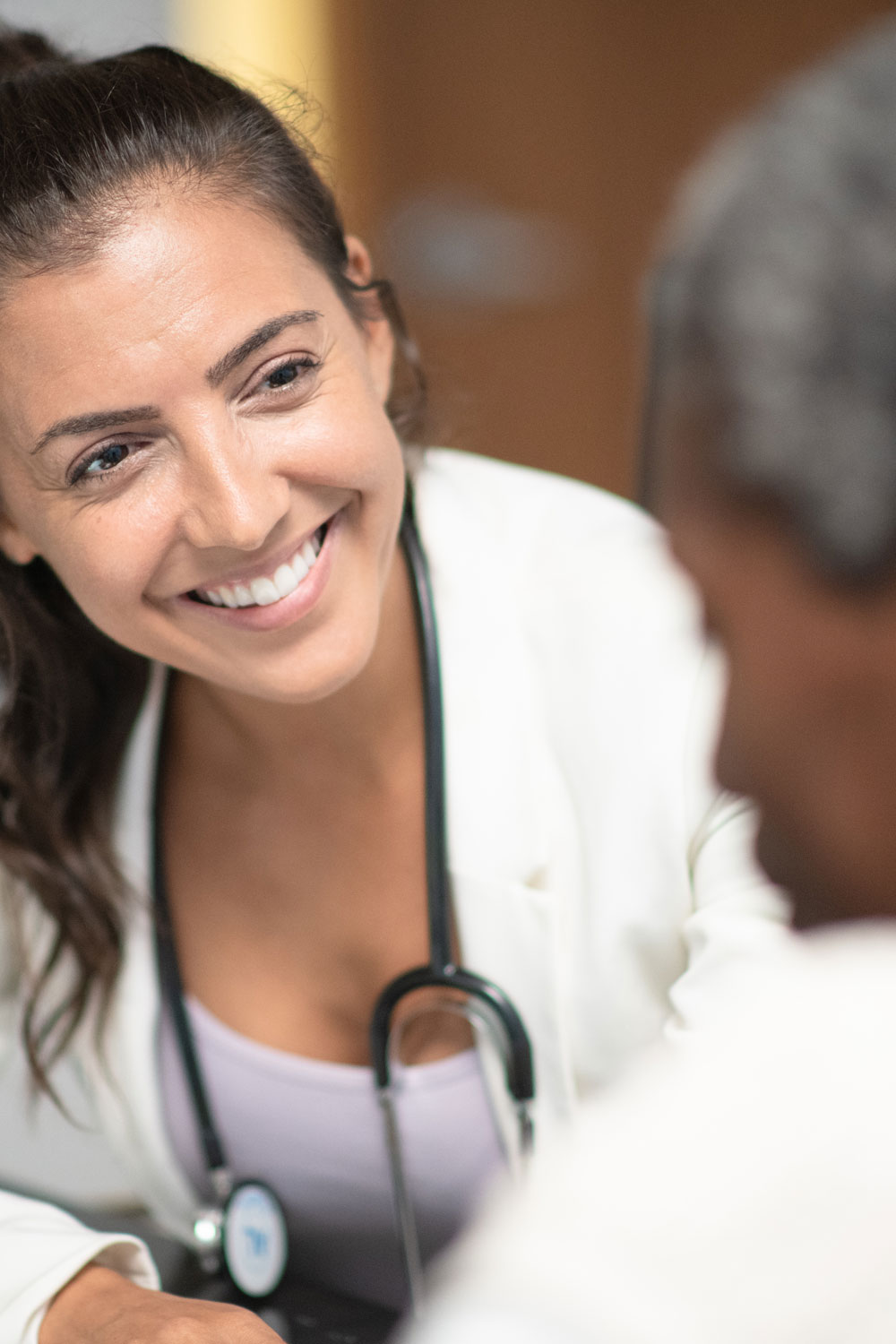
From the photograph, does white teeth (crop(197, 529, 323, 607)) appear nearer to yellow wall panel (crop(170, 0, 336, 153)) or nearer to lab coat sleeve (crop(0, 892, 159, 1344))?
lab coat sleeve (crop(0, 892, 159, 1344))

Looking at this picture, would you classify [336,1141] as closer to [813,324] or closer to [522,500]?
[522,500]

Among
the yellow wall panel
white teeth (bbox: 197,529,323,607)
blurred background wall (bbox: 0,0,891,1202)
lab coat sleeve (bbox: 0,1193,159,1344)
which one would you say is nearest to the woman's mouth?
white teeth (bbox: 197,529,323,607)

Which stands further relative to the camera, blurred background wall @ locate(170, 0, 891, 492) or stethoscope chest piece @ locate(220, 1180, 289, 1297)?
blurred background wall @ locate(170, 0, 891, 492)

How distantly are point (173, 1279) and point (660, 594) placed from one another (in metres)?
0.63

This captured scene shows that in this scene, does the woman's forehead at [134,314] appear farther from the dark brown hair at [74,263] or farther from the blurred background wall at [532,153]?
the blurred background wall at [532,153]

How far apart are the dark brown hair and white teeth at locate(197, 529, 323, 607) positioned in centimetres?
20

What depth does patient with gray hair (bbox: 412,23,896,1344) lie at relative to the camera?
0.34m

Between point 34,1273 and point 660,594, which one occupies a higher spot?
point 660,594

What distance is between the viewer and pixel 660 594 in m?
1.02

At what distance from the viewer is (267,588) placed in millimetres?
947

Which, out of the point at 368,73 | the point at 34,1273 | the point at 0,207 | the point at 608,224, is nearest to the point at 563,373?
the point at 608,224

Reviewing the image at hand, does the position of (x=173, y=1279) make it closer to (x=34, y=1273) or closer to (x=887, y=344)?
(x=34, y=1273)

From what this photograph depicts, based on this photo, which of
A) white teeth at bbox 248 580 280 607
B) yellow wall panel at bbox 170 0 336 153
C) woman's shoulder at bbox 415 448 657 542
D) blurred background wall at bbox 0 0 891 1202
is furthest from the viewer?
blurred background wall at bbox 0 0 891 1202

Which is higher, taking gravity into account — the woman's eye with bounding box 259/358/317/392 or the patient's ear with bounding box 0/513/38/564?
the woman's eye with bounding box 259/358/317/392
